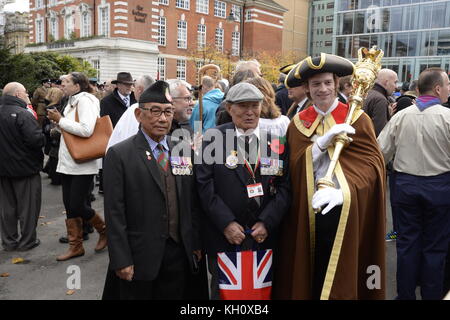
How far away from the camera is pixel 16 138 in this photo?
17.4 feet

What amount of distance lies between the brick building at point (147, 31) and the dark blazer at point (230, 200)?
1392 inches

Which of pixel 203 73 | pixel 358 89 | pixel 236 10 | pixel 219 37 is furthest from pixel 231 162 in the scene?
pixel 236 10

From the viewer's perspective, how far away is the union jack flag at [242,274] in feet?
9.92

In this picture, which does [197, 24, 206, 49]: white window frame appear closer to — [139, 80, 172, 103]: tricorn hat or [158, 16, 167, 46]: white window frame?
[158, 16, 167, 46]: white window frame

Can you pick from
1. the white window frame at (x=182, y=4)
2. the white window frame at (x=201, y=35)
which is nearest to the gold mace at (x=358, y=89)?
the white window frame at (x=182, y=4)

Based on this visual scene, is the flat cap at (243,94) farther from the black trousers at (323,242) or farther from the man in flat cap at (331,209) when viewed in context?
the black trousers at (323,242)

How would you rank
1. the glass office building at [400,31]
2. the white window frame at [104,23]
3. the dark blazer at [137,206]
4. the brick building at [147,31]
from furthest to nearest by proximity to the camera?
1. the white window frame at [104,23]
2. the brick building at [147,31]
3. the glass office building at [400,31]
4. the dark blazer at [137,206]

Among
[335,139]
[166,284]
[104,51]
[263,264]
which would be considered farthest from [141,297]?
[104,51]

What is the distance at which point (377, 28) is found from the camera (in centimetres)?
4038

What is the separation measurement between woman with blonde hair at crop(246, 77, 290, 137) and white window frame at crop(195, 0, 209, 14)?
46.9 m

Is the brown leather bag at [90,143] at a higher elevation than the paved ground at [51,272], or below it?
higher

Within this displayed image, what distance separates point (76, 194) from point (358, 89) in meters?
3.58

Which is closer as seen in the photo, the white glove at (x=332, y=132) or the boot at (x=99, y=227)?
the white glove at (x=332, y=132)
